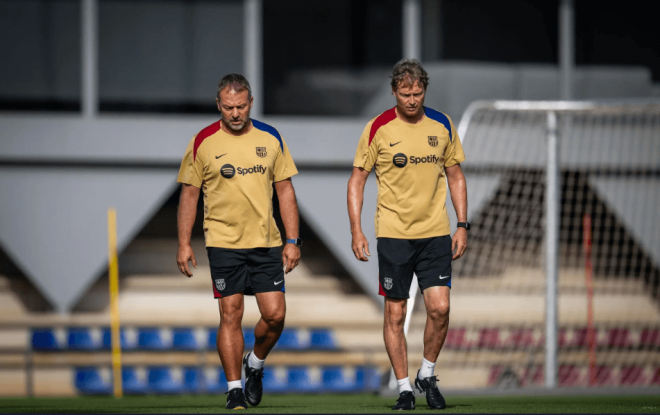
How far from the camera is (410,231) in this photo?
11.4 ft

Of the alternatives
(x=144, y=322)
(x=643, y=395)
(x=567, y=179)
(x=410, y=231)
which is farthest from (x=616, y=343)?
(x=410, y=231)

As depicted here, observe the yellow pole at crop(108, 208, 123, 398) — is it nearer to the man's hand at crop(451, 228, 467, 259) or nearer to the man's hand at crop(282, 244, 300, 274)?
the man's hand at crop(282, 244, 300, 274)

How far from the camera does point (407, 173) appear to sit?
3.46 m

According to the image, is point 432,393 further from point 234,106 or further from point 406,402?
point 234,106

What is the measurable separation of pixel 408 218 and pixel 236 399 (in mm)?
1087

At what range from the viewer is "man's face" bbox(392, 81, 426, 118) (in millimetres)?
3422

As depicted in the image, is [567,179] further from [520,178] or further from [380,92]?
[380,92]

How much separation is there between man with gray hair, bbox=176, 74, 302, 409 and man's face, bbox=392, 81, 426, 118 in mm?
613

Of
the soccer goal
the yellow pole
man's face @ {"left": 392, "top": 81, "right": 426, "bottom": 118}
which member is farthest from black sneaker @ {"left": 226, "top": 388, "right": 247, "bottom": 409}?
the yellow pole

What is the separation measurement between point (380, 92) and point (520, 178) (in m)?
1.66

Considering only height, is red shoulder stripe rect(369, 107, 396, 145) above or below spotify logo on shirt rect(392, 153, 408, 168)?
above

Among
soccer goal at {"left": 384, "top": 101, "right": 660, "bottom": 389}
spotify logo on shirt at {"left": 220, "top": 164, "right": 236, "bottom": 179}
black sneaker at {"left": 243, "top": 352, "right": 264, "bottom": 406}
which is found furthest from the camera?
soccer goal at {"left": 384, "top": 101, "right": 660, "bottom": 389}

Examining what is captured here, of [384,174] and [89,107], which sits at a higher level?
[89,107]

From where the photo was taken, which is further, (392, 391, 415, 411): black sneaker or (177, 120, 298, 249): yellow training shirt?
(177, 120, 298, 249): yellow training shirt
